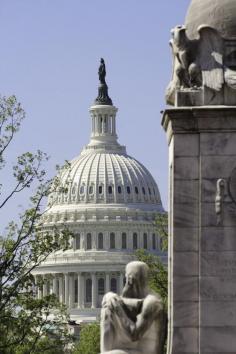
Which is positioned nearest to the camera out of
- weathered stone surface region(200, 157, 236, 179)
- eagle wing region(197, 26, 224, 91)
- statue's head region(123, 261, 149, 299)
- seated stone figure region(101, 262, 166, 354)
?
seated stone figure region(101, 262, 166, 354)

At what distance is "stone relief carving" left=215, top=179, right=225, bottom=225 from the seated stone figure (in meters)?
1.30

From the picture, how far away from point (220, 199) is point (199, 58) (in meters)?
2.00

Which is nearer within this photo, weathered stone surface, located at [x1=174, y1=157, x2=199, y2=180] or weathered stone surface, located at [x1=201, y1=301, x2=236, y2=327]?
weathered stone surface, located at [x1=201, y1=301, x2=236, y2=327]

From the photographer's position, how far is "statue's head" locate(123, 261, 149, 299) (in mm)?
20614

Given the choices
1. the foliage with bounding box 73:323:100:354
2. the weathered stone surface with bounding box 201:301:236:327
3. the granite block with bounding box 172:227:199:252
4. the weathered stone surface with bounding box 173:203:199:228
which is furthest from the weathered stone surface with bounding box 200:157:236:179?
the foliage with bounding box 73:323:100:354

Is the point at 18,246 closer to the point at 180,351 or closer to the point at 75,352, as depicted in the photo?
the point at 180,351

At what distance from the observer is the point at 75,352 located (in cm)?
11494

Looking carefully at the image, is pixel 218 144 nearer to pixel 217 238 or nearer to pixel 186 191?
pixel 186 191

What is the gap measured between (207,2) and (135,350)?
16.3ft

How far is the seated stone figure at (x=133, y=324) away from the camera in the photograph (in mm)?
20359

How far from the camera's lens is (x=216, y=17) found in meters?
21.6

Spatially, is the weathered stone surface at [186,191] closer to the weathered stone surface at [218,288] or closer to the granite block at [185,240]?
the granite block at [185,240]

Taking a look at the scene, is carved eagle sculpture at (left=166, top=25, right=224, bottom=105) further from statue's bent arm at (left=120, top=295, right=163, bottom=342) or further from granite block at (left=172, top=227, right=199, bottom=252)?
statue's bent arm at (left=120, top=295, right=163, bottom=342)

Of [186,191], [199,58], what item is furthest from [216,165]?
[199,58]
